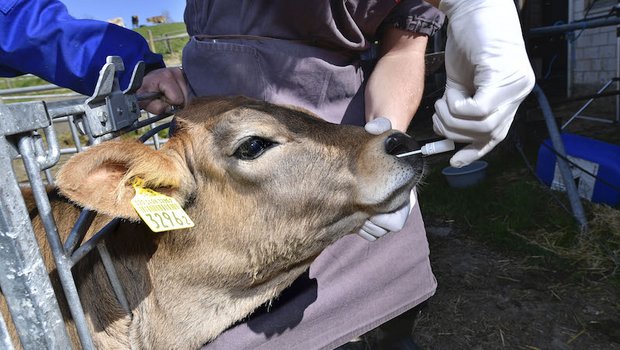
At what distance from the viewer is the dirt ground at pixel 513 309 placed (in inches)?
130

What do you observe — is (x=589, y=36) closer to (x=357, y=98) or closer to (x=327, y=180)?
(x=357, y=98)

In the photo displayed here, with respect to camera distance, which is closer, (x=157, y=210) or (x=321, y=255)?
(x=157, y=210)

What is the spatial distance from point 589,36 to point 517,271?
735 cm

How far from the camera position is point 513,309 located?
11.9 feet

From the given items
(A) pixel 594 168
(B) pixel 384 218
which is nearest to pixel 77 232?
(B) pixel 384 218

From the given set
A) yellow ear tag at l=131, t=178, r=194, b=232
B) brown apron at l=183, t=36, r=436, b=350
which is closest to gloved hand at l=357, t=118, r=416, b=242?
brown apron at l=183, t=36, r=436, b=350

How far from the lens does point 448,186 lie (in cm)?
582

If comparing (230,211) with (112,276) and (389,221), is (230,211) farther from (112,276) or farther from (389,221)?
(389,221)

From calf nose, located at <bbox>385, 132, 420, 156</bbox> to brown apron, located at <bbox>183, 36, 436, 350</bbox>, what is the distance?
2.17 ft

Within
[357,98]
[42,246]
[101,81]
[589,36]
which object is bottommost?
[589,36]

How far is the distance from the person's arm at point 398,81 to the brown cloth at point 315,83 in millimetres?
79

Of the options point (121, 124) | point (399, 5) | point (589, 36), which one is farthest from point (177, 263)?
point (589, 36)

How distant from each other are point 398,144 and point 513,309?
2525 mm

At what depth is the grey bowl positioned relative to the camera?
5578 millimetres
